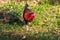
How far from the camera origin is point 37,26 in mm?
7449

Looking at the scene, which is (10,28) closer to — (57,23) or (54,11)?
(57,23)

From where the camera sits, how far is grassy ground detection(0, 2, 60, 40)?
6840 millimetres

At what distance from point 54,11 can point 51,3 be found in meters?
0.73

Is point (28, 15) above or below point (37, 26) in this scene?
above

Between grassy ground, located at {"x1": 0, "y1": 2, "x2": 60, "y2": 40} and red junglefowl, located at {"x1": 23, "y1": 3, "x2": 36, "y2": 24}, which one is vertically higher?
red junglefowl, located at {"x1": 23, "y1": 3, "x2": 36, "y2": 24}

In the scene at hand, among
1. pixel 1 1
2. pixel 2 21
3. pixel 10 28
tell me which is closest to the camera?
pixel 10 28

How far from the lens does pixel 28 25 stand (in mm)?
7441

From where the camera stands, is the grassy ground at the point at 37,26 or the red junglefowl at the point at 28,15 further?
the red junglefowl at the point at 28,15

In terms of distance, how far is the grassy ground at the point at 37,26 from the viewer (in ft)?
22.4

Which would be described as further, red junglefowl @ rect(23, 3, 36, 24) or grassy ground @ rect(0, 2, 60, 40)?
red junglefowl @ rect(23, 3, 36, 24)

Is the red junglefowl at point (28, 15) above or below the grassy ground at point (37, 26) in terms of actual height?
above

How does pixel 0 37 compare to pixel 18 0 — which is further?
pixel 18 0

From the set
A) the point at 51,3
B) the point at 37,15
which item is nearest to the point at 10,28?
the point at 37,15

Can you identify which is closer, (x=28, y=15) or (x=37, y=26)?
(x=28, y=15)
